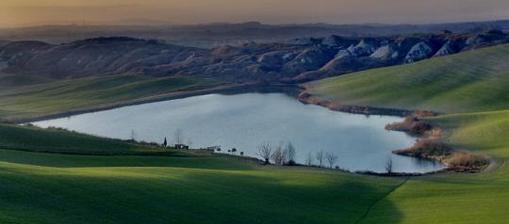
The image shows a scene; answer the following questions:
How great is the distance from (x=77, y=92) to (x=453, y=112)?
8540 centimetres

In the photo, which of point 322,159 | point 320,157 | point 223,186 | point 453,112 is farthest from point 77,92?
point 223,186

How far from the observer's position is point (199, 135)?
89.8 meters

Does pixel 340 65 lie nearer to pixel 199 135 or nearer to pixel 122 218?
pixel 199 135

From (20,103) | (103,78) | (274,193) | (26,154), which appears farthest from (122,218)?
(103,78)

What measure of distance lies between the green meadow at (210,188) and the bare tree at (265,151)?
3913 millimetres

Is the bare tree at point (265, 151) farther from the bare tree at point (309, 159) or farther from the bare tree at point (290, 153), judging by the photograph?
the bare tree at point (309, 159)

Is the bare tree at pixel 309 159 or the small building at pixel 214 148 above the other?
the small building at pixel 214 148

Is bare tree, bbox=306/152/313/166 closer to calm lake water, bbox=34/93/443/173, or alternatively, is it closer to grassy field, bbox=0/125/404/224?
calm lake water, bbox=34/93/443/173

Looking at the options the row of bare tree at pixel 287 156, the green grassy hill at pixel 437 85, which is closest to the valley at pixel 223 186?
the green grassy hill at pixel 437 85

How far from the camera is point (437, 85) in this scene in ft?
410

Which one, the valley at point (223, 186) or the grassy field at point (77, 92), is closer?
the valley at point (223, 186)

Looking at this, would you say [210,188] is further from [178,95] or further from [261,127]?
[178,95]

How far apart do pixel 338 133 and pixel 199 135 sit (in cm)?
1888

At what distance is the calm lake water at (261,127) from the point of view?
74812 mm
